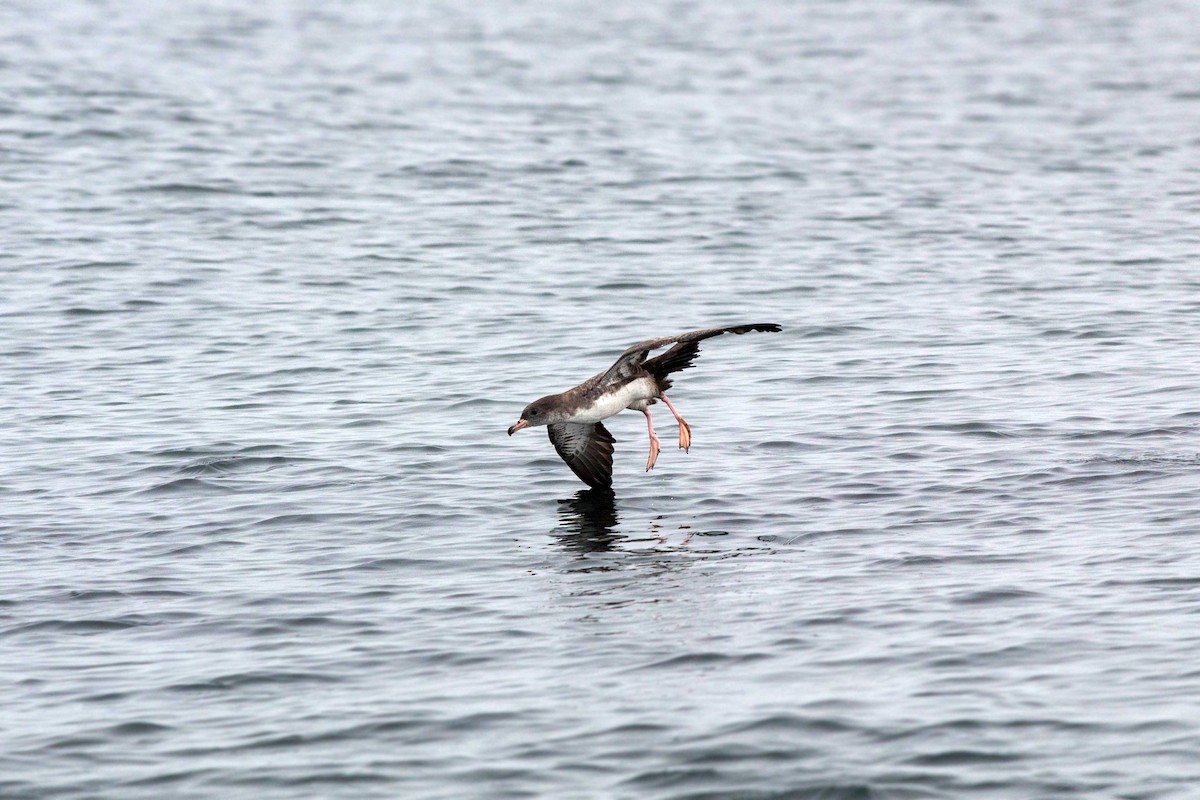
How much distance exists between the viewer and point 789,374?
20.3 metres

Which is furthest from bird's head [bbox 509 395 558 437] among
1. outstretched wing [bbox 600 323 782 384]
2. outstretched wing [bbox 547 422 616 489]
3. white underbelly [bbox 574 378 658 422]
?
outstretched wing [bbox 547 422 616 489]

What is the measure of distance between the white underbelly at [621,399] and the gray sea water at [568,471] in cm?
93

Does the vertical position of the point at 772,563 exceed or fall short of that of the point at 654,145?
it falls short

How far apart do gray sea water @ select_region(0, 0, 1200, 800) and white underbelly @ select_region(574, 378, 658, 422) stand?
93cm

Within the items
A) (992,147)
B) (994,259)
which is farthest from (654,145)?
(994,259)

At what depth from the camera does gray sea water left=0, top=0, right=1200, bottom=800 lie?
10422 millimetres

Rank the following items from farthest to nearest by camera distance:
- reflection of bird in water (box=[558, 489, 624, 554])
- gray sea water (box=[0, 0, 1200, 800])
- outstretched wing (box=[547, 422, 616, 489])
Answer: outstretched wing (box=[547, 422, 616, 489]) → reflection of bird in water (box=[558, 489, 624, 554]) → gray sea water (box=[0, 0, 1200, 800])

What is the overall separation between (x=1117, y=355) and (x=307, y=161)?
64.8 feet

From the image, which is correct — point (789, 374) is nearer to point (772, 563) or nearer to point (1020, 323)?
point (1020, 323)

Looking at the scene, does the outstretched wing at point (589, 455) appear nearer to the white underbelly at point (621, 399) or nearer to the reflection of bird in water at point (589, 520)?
the reflection of bird in water at point (589, 520)

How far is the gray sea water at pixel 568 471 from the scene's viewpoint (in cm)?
1042

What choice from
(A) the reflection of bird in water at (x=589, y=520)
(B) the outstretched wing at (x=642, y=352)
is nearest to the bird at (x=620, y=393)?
(B) the outstretched wing at (x=642, y=352)

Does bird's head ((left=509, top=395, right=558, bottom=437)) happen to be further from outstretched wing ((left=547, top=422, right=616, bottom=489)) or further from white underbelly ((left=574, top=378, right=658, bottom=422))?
outstretched wing ((left=547, top=422, right=616, bottom=489))

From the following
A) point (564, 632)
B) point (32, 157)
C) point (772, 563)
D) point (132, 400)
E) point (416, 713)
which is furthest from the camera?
point (32, 157)
